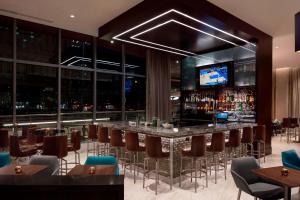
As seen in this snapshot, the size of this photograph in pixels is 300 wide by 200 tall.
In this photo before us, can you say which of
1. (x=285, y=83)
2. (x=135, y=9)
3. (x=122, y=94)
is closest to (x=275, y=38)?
(x=135, y=9)

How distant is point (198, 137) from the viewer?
409 centimetres

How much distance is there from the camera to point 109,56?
26.1ft

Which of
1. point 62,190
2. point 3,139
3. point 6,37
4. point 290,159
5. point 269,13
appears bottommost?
point 290,159

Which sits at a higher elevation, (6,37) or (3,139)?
(6,37)

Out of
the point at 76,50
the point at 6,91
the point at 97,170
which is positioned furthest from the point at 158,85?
the point at 97,170

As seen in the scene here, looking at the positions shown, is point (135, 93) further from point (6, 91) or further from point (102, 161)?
point (102, 161)

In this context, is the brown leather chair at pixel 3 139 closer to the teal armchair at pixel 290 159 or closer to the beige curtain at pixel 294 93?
the teal armchair at pixel 290 159

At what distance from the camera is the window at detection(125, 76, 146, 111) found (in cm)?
844

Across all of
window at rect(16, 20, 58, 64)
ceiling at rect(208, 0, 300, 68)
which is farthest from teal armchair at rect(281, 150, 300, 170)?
window at rect(16, 20, 58, 64)

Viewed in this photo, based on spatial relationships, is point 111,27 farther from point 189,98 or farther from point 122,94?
point 189,98

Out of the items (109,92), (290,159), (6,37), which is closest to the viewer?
(290,159)

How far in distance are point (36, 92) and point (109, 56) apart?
8.90 feet

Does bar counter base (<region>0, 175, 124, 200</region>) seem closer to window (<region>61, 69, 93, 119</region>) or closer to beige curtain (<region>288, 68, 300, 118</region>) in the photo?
window (<region>61, 69, 93, 119</region>)

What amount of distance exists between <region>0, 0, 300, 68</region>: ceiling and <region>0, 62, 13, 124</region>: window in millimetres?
1408
